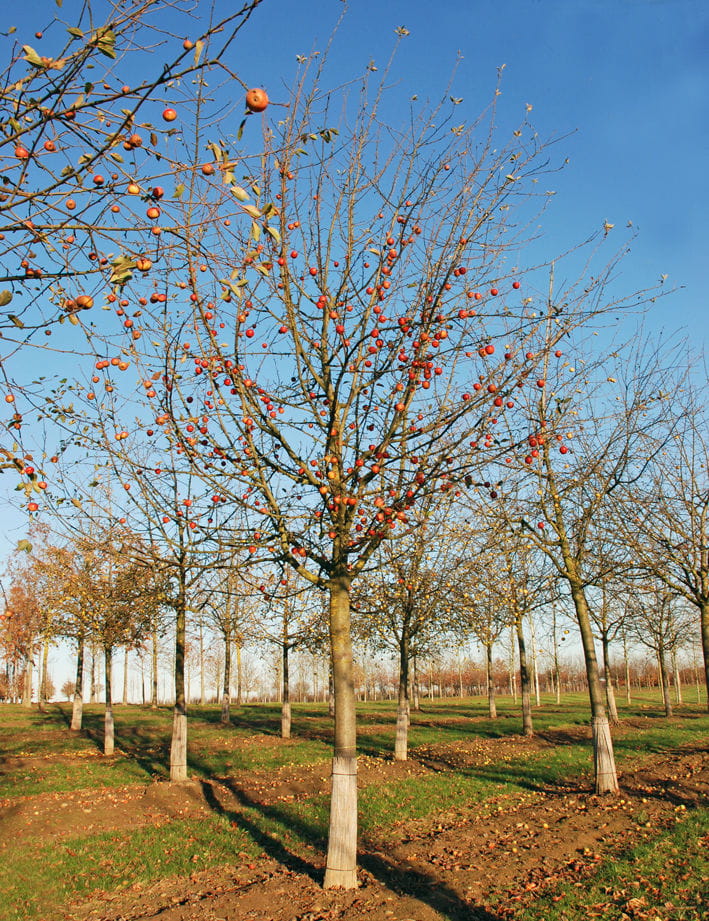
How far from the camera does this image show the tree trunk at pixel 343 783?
6.42 m

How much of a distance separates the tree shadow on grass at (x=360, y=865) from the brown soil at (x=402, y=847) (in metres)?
0.02

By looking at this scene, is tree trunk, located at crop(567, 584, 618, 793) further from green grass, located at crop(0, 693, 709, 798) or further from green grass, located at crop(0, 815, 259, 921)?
green grass, located at crop(0, 815, 259, 921)

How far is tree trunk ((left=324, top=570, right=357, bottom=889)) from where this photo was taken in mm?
6418

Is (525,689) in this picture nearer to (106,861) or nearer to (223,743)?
(223,743)

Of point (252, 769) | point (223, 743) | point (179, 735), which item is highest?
point (179, 735)

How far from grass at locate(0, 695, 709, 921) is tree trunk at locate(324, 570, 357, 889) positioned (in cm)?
176

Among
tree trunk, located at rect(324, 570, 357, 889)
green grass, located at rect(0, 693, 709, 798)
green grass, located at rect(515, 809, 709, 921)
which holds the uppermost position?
tree trunk, located at rect(324, 570, 357, 889)

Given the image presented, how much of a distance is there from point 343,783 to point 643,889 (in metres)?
3.26

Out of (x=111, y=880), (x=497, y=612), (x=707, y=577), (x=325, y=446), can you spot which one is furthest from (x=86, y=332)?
(x=497, y=612)

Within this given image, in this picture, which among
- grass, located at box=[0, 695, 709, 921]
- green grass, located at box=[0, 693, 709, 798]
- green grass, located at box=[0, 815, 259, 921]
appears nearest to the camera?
green grass, located at box=[0, 815, 259, 921]

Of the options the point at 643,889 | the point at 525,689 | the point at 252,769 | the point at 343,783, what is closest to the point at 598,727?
the point at 643,889

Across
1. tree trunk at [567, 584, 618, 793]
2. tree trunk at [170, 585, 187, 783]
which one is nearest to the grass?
tree trunk at [170, 585, 187, 783]

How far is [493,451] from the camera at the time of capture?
6562 millimetres

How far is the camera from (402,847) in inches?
335
